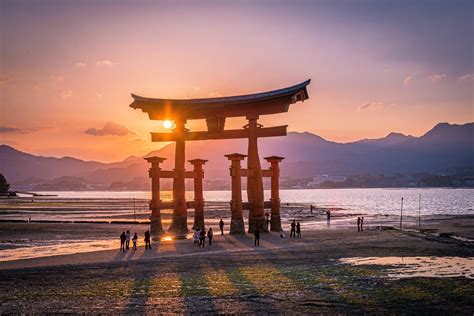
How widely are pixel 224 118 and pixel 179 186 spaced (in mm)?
6719

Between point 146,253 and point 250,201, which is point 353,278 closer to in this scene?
point 146,253

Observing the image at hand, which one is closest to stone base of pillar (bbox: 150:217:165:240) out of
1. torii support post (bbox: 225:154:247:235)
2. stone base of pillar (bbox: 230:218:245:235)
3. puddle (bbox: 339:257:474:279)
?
stone base of pillar (bbox: 230:218:245:235)

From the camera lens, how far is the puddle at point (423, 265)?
1914cm

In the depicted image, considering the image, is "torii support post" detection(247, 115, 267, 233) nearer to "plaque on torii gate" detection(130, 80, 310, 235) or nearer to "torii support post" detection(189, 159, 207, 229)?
"plaque on torii gate" detection(130, 80, 310, 235)

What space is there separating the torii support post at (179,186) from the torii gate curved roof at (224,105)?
1130 millimetres

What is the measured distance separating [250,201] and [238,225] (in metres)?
2.00

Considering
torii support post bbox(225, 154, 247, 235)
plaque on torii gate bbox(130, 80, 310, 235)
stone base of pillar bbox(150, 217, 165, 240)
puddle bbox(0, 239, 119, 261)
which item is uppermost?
plaque on torii gate bbox(130, 80, 310, 235)

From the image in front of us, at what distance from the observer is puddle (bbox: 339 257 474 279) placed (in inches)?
754

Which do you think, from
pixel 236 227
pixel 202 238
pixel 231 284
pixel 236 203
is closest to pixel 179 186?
pixel 236 203

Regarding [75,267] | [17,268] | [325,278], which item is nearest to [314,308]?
[325,278]

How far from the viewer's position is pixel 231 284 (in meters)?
17.7

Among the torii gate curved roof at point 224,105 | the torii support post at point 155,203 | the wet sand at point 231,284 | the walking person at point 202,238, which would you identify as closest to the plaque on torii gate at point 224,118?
the torii gate curved roof at point 224,105

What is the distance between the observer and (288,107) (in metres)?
36.5

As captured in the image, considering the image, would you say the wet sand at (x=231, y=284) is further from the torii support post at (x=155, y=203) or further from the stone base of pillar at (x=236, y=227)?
the torii support post at (x=155, y=203)
